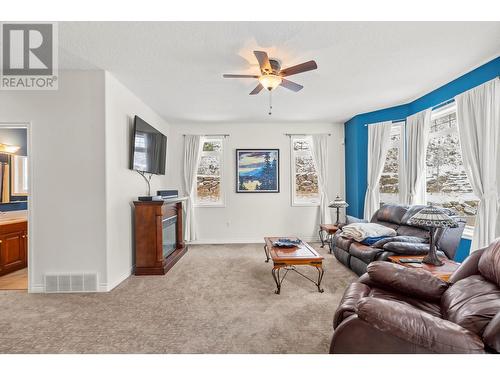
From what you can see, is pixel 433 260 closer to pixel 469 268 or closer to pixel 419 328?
pixel 469 268

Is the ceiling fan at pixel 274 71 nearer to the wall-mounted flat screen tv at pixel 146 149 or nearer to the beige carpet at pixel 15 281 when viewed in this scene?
the wall-mounted flat screen tv at pixel 146 149

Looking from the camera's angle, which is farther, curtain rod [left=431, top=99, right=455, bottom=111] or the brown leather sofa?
curtain rod [left=431, top=99, right=455, bottom=111]

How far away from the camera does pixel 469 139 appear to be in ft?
10.1

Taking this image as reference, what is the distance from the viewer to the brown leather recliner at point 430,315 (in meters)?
1.16

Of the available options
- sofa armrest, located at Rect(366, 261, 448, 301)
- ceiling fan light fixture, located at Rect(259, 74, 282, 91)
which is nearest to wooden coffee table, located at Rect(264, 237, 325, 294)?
sofa armrest, located at Rect(366, 261, 448, 301)

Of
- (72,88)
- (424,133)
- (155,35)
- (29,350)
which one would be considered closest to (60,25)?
(155,35)

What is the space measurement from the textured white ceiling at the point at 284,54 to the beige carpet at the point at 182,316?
2.63m

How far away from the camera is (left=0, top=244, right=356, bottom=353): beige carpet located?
6.49 feet

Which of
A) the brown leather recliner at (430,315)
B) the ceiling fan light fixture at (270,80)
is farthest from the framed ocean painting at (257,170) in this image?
the brown leather recliner at (430,315)

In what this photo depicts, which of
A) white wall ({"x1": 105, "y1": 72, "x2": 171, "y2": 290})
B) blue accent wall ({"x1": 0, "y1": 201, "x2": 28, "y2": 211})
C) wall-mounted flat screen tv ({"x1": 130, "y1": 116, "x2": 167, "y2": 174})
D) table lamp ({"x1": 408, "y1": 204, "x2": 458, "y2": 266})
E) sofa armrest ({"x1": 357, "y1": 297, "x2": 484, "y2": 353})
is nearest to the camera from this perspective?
sofa armrest ({"x1": 357, "y1": 297, "x2": 484, "y2": 353})

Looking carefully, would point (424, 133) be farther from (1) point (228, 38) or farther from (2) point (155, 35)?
(2) point (155, 35)

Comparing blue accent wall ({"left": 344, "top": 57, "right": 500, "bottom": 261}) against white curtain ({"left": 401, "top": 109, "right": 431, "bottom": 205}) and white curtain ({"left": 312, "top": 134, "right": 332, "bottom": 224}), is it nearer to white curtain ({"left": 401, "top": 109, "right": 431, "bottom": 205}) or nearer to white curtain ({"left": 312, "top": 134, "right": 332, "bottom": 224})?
white curtain ({"left": 401, "top": 109, "right": 431, "bottom": 205})

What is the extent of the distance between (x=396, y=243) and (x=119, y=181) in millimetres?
3550

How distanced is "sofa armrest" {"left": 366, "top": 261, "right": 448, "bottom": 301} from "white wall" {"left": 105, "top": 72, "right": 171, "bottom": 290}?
117 inches
